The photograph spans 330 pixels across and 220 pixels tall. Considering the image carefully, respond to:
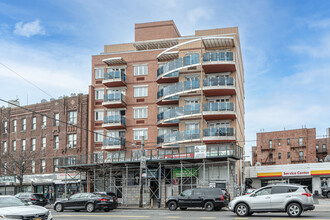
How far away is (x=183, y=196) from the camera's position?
2897cm

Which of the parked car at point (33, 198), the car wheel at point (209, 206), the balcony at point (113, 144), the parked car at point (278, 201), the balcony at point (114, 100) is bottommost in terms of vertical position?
the parked car at point (33, 198)

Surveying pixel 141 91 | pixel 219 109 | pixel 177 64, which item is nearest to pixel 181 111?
pixel 219 109

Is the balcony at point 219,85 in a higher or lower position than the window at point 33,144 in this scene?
higher

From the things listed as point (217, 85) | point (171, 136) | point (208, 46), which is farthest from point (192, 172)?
point (208, 46)

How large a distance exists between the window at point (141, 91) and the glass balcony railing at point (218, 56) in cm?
960

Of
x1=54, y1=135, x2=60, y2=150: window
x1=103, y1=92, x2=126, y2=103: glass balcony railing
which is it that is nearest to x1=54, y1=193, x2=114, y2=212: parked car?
x1=103, y1=92, x2=126, y2=103: glass balcony railing

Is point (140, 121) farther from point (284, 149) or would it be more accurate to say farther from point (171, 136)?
point (284, 149)

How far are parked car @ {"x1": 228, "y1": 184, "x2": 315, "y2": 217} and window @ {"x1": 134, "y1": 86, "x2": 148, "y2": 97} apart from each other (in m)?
29.1

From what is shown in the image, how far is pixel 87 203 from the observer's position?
2920 cm

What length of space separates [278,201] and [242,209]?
1813mm

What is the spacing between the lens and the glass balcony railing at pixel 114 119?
48.2m

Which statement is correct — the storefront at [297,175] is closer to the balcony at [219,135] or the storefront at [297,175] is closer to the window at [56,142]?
the balcony at [219,135]

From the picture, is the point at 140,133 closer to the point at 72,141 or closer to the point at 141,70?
the point at 141,70

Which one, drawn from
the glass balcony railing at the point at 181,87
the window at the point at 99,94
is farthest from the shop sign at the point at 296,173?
the window at the point at 99,94
